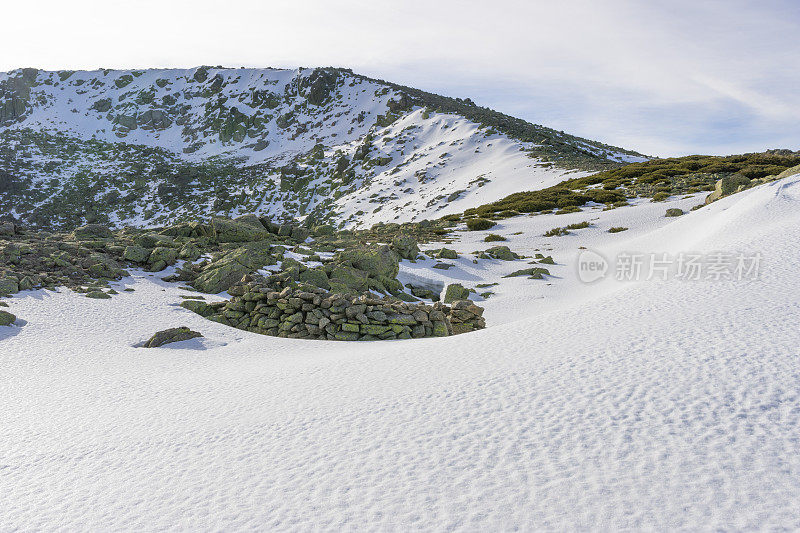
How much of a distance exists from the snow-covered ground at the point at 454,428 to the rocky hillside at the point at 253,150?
3520 centimetres

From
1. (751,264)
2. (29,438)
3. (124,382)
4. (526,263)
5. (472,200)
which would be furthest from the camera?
(472,200)

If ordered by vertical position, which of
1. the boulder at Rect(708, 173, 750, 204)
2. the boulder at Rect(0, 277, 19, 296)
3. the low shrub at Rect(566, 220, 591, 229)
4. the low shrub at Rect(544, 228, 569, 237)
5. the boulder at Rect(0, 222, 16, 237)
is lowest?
the boulder at Rect(0, 277, 19, 296)

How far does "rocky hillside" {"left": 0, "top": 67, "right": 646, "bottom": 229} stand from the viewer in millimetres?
52344

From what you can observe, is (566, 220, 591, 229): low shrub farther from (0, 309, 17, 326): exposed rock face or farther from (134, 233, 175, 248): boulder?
(0, 309, 17, 326): exposed rock face

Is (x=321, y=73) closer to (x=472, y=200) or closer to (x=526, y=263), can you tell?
(x=472, y=200)

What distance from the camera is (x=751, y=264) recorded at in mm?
8547

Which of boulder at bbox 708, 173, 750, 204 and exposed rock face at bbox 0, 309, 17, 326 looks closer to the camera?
exposed rock face at bbox 0, 309, 17, 326

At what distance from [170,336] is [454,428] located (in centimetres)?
818

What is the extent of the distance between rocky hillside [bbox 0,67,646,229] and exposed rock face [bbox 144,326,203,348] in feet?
108

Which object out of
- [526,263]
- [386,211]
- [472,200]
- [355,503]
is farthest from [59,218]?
[355,503]

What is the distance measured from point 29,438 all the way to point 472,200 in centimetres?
4090

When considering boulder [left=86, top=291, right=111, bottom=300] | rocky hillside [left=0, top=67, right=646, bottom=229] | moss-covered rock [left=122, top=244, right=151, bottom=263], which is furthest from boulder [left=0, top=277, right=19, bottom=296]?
rocky hillside [left=0, top=67, right=646, bottom=229]

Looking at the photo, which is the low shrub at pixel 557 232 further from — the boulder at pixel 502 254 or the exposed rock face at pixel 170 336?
the exposed rock face at pixel 170 336

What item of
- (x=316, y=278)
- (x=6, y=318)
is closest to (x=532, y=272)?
(x=316, y=278)
